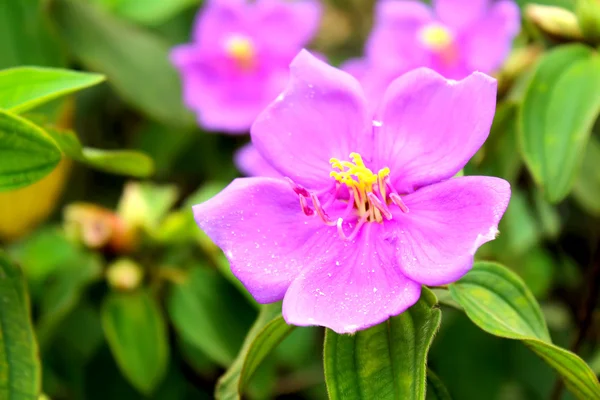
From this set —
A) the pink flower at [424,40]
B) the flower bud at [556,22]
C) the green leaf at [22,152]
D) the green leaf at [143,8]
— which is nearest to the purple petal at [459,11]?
the pink flower at [424,40]

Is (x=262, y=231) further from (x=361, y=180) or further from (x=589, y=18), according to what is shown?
(x=589, y=18)

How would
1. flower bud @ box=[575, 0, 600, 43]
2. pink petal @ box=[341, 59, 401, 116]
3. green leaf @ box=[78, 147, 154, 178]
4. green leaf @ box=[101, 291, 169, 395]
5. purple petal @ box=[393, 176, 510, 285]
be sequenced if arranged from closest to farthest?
purple petal @ box=[393, 176, 510, 285] < green leaf @ box=[78, 147, 154, 178] < flower bud @ box=[575, 0, 600, 43] < green leaf @ box=[101, 291, 169, 395] < pink petal @ box=[341, 59, 401, 116]

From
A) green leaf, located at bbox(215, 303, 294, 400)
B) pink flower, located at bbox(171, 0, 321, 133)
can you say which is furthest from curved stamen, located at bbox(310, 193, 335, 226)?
pink flower, located at bbox(171, 0, 321, 133)

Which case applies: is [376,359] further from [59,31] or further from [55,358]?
[59,31]

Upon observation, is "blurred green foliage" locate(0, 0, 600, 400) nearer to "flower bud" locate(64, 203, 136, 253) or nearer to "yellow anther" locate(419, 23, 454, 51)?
"flower bud" locate(64, 203, 136, 253)

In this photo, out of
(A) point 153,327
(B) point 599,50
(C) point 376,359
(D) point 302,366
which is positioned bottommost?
(D) point 302,366

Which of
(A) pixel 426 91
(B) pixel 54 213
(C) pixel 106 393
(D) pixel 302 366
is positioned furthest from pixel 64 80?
(B) pixel 54 213

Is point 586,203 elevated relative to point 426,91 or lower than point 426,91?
lower
